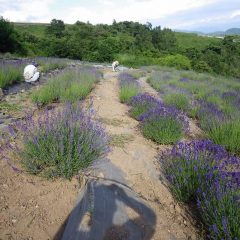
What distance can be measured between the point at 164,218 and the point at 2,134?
2.19 metres

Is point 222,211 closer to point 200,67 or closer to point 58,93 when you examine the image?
point 58,93

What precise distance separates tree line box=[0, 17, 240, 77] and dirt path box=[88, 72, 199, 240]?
21739 mm

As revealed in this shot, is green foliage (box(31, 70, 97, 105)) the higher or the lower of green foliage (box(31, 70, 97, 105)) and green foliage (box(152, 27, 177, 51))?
the higher

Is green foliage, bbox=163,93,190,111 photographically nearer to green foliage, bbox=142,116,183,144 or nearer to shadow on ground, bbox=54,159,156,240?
green foliage, bbox=142,116,183,144

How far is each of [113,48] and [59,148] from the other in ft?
95.2

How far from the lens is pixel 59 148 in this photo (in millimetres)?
2990

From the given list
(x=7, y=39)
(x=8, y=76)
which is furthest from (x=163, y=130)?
(x=7, y=39)

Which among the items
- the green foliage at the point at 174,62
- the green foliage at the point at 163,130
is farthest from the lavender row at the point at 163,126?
the green foliage at the point at 174,62

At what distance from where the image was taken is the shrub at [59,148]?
2.93m

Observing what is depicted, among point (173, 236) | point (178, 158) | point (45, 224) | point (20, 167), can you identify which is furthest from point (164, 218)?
point (20, 167)

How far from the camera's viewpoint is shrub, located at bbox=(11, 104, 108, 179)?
2.93 metres

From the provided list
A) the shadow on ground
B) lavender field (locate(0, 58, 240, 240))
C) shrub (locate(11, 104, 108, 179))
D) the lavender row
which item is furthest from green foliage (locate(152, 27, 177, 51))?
the shadow on ground

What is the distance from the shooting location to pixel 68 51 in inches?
1137

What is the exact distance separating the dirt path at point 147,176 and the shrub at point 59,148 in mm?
466
